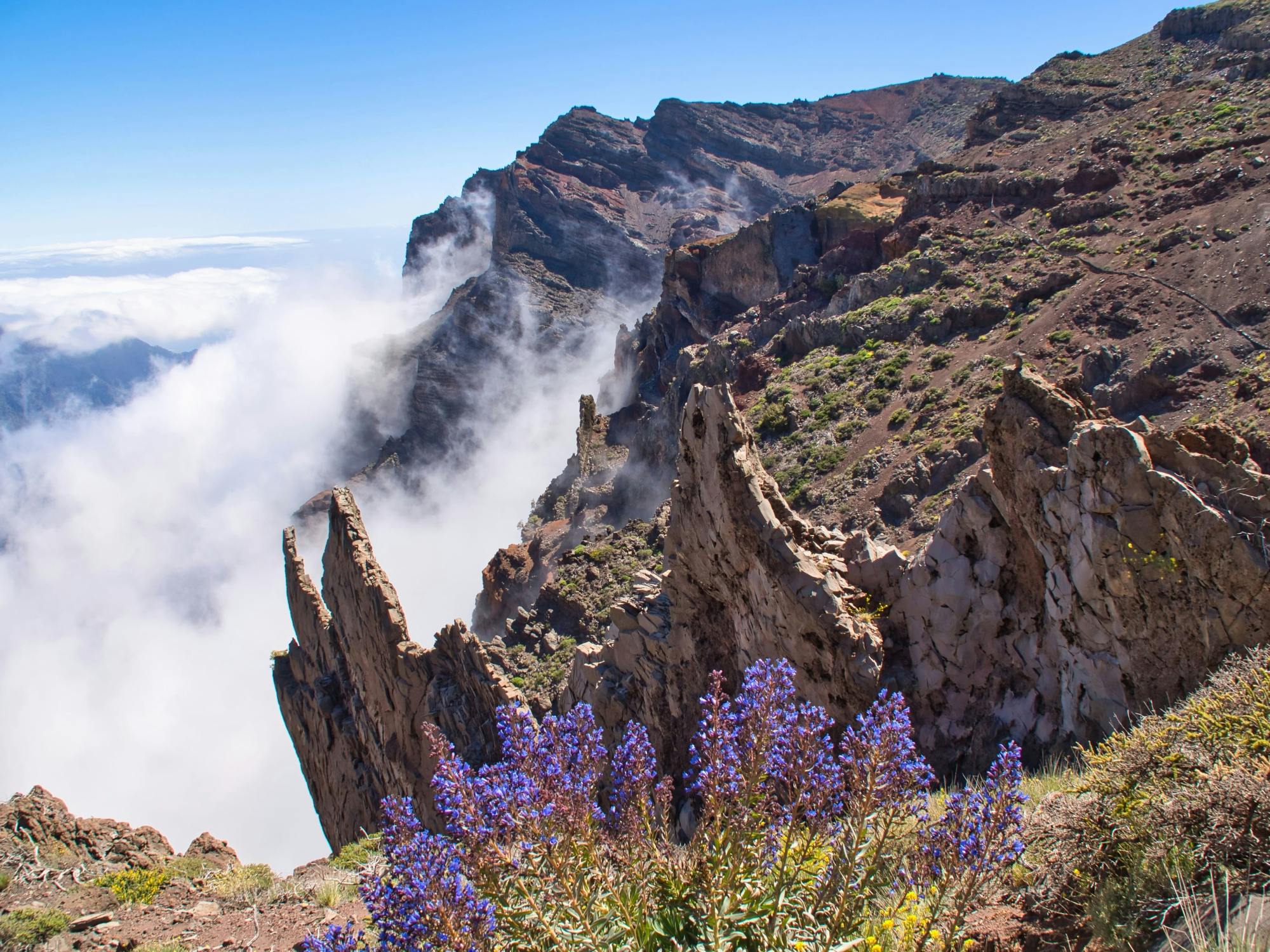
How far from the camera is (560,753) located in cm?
425

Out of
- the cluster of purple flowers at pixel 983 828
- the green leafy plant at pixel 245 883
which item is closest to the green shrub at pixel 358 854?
the green leafy plant at pixel 245 883

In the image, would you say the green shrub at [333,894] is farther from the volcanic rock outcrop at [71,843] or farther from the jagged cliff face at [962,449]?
the jagged cliff face at [962,449]

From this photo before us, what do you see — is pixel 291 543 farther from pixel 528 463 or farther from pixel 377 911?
pixel 528 463

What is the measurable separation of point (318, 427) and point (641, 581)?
138 metres

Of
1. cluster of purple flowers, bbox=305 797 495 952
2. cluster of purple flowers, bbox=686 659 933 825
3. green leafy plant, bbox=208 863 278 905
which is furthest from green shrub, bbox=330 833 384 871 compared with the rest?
cluster of purple flowers, bbox=686 659 933 825

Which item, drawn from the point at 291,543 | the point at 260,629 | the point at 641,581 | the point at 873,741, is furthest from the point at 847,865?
the point at 260,629

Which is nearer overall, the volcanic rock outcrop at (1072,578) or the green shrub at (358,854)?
the volcanic rock outcrop at (1072,578)

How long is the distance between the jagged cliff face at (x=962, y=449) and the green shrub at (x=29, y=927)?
711cm

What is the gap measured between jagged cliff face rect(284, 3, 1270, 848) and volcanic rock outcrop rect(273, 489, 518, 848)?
286 millimetres

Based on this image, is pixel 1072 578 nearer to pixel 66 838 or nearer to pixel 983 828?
pixel 983 828

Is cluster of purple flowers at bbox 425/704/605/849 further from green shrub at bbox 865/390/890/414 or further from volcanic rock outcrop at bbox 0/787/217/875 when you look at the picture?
green shrub at bbox 865/390/890/414

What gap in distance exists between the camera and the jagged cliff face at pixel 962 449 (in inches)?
330

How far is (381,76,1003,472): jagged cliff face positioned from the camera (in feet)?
307

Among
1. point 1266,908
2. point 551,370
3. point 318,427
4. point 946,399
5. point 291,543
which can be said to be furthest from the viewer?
point 318,427
